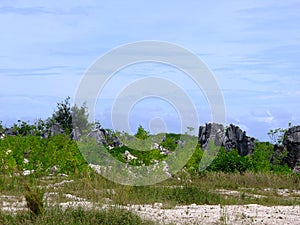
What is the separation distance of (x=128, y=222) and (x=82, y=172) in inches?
293

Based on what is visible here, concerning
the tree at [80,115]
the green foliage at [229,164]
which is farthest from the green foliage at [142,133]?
the tree at [80,115]

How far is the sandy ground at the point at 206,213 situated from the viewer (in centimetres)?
943

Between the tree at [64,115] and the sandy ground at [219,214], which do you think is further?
the tree at [64,115]

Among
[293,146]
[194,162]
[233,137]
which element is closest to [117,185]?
[194,162]

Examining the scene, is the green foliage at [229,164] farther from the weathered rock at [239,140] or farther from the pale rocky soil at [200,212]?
the weathered rock at [239,140]

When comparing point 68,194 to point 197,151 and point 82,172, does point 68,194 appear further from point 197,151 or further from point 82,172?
point 197,151

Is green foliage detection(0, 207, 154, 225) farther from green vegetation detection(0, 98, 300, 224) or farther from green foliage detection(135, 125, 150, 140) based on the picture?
green foliage detection(135, 125, 150, 140)

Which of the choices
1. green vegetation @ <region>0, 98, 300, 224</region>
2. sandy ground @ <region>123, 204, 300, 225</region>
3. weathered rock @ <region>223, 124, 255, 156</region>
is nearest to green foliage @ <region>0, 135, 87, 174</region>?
green vegetation @ <region>0, 98, 300, 224</region>

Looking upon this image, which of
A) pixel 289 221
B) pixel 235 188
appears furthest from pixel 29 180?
pixel 289 221

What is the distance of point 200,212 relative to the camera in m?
10.4

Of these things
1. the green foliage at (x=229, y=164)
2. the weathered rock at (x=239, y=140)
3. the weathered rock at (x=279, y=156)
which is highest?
the weathered rock at (x=239, y=140)

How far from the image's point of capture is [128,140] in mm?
18703

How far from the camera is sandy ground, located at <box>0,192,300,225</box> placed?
9430 millimetres

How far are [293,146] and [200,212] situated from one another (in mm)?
12561
